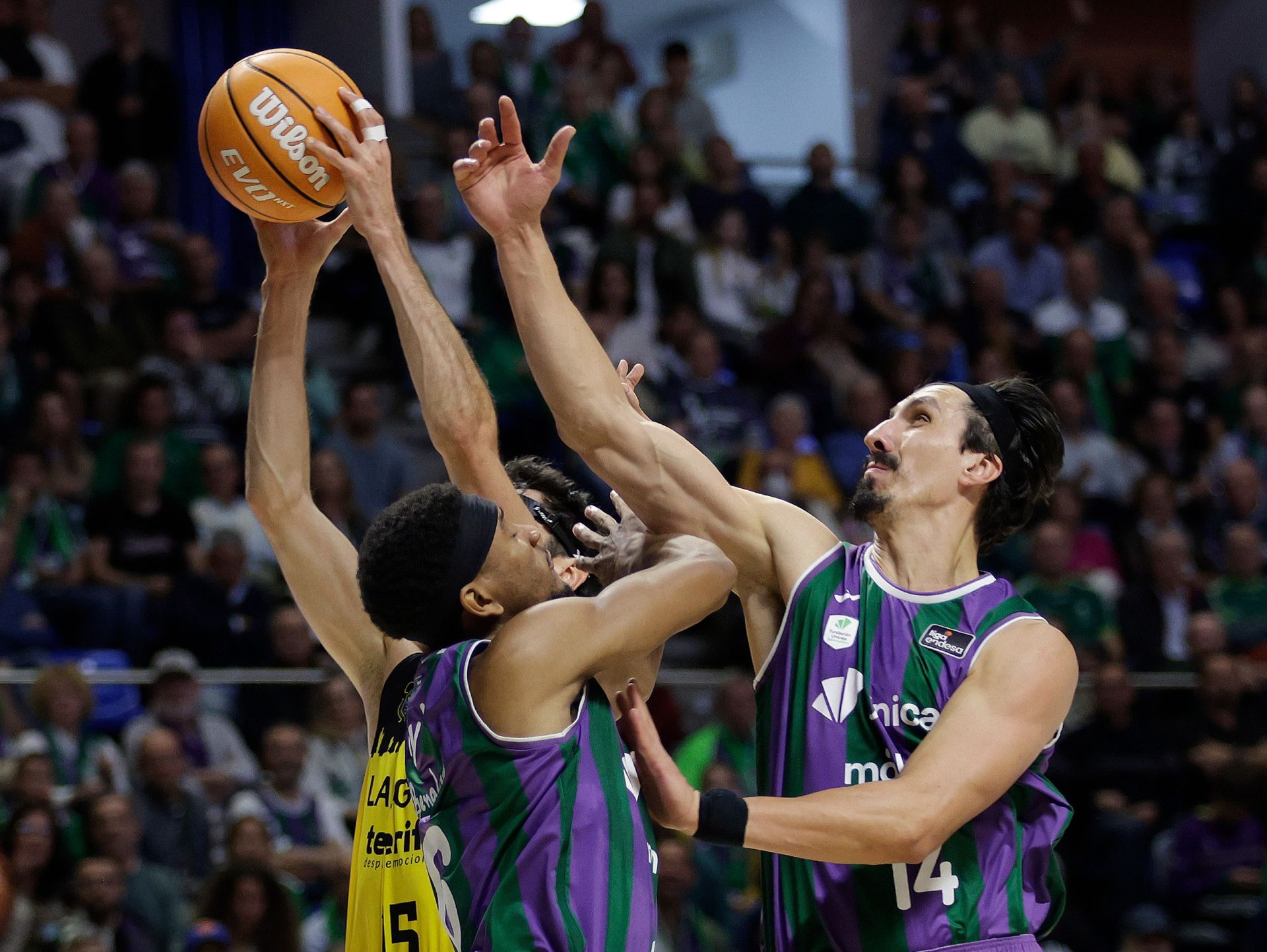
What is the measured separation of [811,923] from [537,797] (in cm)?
79

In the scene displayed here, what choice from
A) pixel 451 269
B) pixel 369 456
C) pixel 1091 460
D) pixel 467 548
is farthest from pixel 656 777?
pixel 1091 460

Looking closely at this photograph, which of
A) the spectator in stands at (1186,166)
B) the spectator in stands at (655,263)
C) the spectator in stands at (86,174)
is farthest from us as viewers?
the spectator in stands at (1186,166)

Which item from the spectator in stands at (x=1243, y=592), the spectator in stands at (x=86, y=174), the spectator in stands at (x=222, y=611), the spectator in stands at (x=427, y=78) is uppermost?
the spectator in stands at (x=427, y=78)

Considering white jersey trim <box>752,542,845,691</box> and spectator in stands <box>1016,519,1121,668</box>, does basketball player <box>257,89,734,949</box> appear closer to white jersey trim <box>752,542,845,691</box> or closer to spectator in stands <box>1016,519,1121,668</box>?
white jersey trim <box>752,542,845,691</box>

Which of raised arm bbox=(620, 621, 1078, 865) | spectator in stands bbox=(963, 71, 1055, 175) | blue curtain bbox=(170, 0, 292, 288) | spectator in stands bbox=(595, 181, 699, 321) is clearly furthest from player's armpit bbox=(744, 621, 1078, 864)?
spectator in stands bbox=(963, 71, 1055, 175)

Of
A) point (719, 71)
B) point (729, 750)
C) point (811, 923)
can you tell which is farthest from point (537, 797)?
point (719, 71)

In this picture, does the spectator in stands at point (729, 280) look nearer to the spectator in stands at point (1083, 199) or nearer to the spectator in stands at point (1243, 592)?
the spectator in stands at point (1083, 199)

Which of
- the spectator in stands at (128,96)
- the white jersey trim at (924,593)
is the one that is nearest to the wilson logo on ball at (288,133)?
the white jersey trim at (924,593)

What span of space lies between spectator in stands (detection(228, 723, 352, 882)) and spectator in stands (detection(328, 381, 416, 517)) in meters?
2.20

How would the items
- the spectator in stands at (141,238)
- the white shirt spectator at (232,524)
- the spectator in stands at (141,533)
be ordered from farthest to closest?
the spectator in stands at (141,238), the white shirt spectator at (232,524), the spectator in stands at (141,533)

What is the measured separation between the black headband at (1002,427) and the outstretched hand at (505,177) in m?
1.12

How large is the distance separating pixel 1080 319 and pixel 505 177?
32.7 feet

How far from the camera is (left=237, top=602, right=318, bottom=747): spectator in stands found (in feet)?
27.3

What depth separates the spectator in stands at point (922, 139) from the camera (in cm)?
1432
